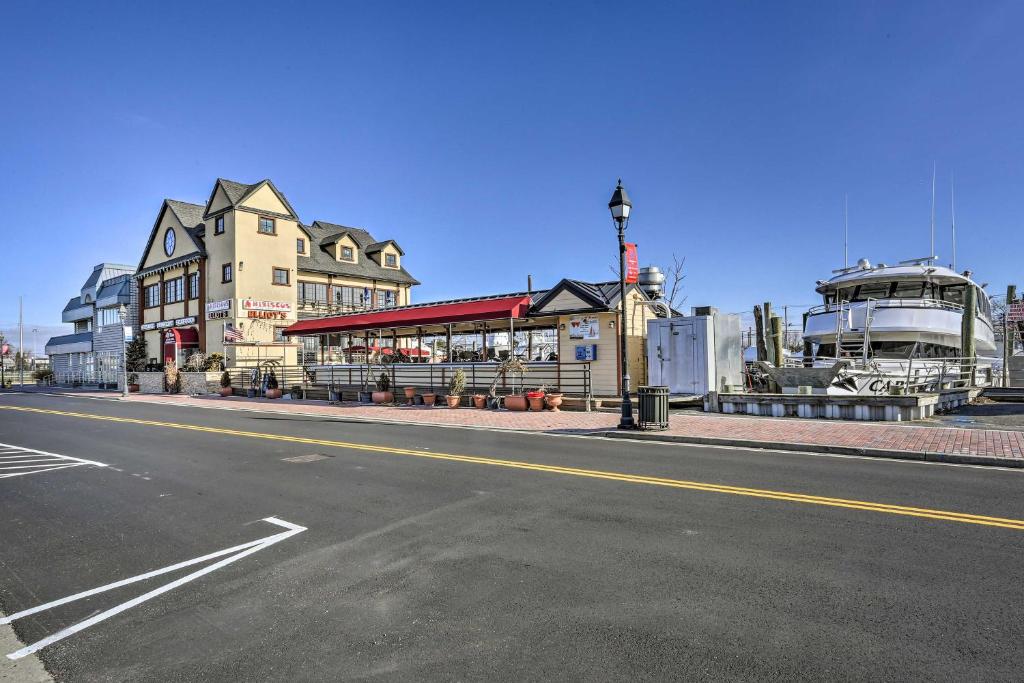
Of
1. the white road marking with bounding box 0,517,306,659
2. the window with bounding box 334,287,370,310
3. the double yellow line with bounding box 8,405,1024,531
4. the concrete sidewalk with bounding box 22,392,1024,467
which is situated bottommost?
the white road marking with bounding box 0,517,306,659

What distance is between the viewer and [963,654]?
10.5 feet

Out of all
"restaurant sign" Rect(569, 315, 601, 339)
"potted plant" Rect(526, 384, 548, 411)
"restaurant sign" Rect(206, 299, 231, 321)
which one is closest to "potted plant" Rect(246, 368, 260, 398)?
"restaurant sign" Rect(206, 299, 231, 321)

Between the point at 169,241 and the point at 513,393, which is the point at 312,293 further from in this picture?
the point at 513,393

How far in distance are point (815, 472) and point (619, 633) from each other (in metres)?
6.05

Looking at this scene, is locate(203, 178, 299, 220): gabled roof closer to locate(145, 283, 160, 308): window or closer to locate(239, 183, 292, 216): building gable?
locate(239, 183, 292, 216): building gable

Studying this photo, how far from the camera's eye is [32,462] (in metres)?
10.2

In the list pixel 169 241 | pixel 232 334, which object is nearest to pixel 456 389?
pixel 232 334

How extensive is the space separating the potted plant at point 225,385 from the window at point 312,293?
355 inches

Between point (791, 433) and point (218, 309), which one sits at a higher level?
point (218, 309)

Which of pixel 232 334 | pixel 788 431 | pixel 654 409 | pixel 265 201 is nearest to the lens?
pixel 788 431

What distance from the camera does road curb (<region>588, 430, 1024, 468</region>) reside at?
877 cm

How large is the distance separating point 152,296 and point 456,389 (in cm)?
3440

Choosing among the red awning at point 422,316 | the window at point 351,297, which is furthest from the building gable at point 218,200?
the red awning at point 422,316

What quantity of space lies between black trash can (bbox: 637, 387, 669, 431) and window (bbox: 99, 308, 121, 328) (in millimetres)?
46463
